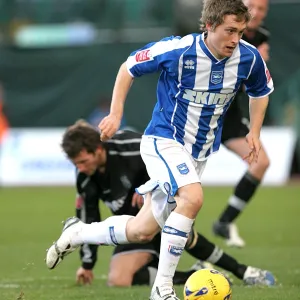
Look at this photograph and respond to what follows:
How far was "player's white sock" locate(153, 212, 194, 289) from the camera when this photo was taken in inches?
228

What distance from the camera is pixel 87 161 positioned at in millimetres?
7289

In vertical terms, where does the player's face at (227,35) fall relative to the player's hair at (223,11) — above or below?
below

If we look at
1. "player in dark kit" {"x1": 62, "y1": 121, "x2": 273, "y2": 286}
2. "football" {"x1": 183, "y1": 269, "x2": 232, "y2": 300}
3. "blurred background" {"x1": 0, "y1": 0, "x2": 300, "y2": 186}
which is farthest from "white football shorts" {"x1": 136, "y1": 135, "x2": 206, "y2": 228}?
"blurred background" {"x1": 0, "y1": 0, "x2": 300, "y2": 186}

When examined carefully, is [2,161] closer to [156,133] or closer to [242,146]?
[242,146]

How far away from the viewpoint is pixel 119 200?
7.55 m

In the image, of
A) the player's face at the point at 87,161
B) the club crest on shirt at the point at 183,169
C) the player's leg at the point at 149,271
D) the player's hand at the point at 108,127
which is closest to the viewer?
the player's hand at the point at 108,127

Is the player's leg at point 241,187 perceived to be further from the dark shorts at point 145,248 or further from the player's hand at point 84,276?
the player's hand at point 84,276

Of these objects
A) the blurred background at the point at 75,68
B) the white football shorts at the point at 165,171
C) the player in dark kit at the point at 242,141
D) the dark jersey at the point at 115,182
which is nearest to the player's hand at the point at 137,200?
the dark jersey at the point at 115,182

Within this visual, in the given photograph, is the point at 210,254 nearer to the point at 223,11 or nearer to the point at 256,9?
the point at 223,11

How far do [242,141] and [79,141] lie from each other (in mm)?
2195

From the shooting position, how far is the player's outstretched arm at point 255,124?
620cm

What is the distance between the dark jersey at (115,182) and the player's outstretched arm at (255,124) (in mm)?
1403

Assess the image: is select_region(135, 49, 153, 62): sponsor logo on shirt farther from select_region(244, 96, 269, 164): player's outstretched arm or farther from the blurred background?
the blurred background

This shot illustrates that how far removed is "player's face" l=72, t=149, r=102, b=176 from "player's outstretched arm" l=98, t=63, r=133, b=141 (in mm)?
1219
